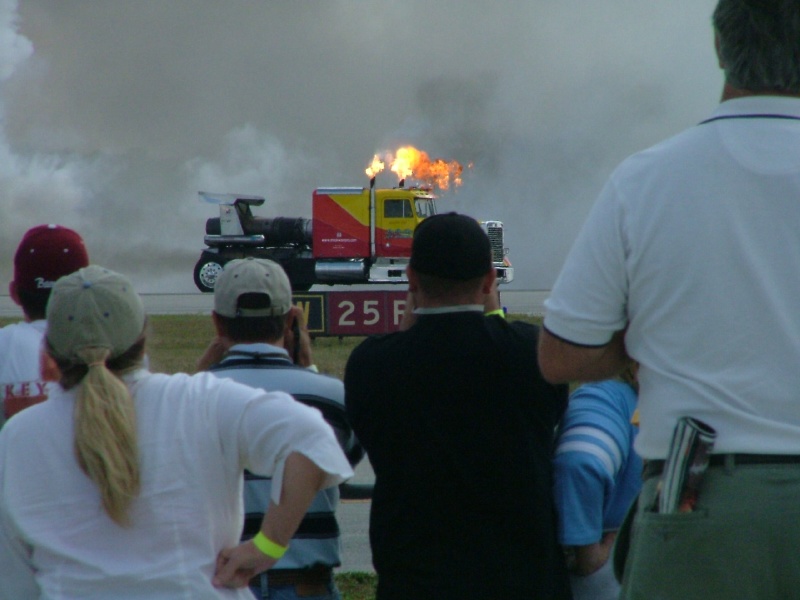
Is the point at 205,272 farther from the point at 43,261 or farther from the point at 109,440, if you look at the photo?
the point at 109,440

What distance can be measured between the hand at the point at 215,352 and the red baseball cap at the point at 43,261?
491 mm

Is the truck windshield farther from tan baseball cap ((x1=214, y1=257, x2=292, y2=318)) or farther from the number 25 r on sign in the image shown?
tan baseball cap ((x1=214, y1=257, x2=292, y2=318))

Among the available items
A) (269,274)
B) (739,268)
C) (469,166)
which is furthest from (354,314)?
(469,166)

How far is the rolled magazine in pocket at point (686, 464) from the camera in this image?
189 cm

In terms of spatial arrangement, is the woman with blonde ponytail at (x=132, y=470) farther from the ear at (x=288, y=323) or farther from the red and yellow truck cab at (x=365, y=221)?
the red and yellow truck cab at (x=365, y=221)

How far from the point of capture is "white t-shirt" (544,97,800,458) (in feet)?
6.25

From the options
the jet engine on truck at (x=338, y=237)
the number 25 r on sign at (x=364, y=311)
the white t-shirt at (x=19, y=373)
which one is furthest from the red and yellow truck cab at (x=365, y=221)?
the white t-shirt at (x=19, y=373)

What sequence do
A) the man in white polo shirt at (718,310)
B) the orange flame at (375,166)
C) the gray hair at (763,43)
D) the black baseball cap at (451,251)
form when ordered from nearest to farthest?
1. the man in white polo shirt at (718,310)
2. the gray hair at (763,43)
3. the black baseball cap at (451,251)
4. the orange flame at (375,166)

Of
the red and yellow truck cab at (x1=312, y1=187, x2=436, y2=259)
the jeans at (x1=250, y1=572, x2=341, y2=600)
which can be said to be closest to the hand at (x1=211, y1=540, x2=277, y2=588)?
the jeans at (x1=250, y1=572, x2=341, y2=600)

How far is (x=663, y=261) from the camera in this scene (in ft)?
6.49

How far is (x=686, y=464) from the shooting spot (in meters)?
1.89

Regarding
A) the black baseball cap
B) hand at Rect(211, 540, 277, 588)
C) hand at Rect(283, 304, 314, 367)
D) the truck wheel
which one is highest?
the black baseball cap

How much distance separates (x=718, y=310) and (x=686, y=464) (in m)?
0.29

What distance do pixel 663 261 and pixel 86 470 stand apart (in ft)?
3.99
